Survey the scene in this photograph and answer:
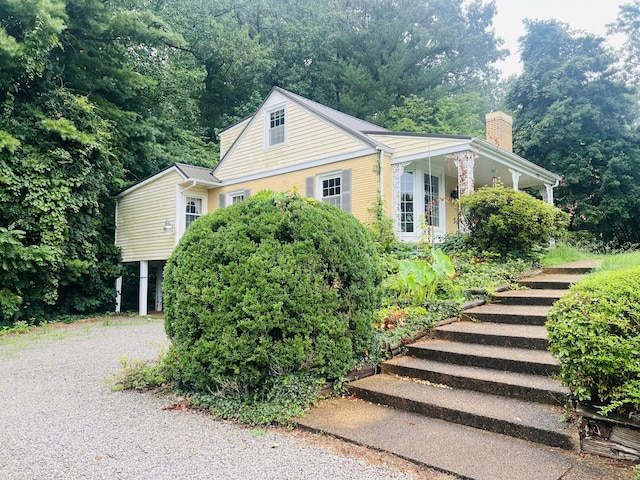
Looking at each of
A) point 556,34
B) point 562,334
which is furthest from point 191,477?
point 556,34

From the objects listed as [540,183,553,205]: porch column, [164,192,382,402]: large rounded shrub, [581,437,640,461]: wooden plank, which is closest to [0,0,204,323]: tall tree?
[164,192,382,402]: large rounded shrub

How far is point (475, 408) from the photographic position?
3.19 meters

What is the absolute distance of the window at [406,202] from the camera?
11531 mm

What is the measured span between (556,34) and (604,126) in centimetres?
537

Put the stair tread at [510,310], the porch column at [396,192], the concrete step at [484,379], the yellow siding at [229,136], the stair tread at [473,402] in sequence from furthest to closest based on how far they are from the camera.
→ the yellow siding at [229,136] → the porch column at [396,192] → the stair tread at [510,310] → the concrete step at [484,379] → the stair tread at [473,402]

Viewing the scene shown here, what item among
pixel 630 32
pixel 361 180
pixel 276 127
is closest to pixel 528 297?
pixel 361 180

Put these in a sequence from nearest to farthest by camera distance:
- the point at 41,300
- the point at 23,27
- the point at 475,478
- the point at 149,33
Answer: the point at 475,478 → the point at 23,27 → the point at 41,300 → the point at 149,33

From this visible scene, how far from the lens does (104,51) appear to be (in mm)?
14984

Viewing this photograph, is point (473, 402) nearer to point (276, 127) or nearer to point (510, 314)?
point (510, 314)

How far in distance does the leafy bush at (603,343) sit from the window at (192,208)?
12.5m

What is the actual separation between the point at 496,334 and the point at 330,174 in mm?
8127

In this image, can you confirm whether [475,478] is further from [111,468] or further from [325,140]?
[325,140]

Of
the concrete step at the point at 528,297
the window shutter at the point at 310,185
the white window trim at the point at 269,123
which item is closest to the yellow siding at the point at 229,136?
the white window trim at the point at 269,123

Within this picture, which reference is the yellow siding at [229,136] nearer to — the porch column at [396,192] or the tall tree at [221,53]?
the tall tree at [221,53]
